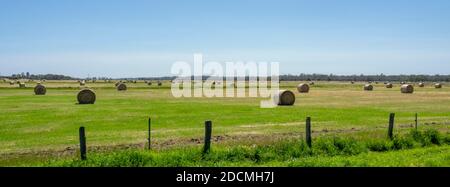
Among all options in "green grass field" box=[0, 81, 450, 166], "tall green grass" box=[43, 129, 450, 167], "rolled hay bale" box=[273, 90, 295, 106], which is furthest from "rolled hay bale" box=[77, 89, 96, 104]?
"tall green grass" box=[43, 129, 450, 167]

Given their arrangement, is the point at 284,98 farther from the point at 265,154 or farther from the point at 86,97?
the point at 265,154

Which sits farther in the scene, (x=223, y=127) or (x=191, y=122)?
(x=191, y=122)

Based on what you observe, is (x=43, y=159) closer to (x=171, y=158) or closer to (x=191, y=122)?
(x=171, y=158)

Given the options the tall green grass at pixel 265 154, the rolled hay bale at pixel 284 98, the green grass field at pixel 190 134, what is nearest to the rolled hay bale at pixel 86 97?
the green grass field at pixel 190 134

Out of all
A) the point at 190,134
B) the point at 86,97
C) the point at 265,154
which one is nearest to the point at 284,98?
the point at 86,97

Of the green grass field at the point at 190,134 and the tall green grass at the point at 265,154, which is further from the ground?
the tall green grass at the point at 265,154

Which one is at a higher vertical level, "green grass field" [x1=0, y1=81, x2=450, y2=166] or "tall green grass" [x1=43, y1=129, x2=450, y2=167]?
"tall green grass" [x1=43, y1=129, x2=450, y2=167]

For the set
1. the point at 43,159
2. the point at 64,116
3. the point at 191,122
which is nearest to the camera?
the point at 43,159

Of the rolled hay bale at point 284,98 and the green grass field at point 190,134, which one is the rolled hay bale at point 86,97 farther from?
the rolled hay bale at point 284,98

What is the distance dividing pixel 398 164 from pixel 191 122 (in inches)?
631

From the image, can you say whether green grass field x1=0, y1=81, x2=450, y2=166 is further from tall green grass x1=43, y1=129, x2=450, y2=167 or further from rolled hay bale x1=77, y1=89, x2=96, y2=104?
rolled hay bale x1=77, y1=89, x2=96, y2=104

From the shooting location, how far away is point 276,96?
4422 cm

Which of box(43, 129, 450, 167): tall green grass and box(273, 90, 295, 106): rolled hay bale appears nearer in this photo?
box(43, 129, 450, 167): tall green grass
